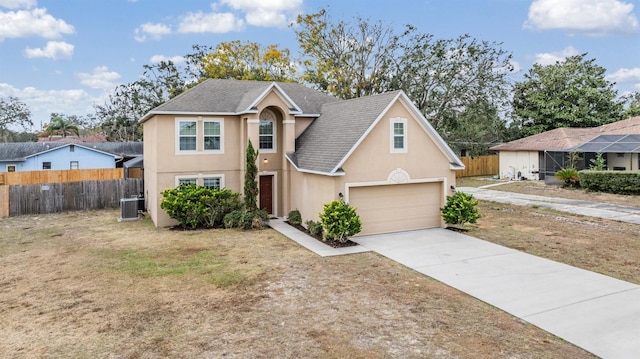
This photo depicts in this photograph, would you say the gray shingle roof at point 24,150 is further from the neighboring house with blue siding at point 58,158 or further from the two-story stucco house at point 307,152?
the two-story stucco house at point 307,152

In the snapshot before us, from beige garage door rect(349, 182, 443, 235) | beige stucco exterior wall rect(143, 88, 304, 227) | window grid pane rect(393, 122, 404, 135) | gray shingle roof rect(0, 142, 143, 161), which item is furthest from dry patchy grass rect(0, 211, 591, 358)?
gray shingle roof rect(0, 142, 143, 161)

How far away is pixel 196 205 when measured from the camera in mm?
16531

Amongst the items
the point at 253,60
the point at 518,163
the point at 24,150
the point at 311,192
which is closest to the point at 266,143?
the point at 311,192

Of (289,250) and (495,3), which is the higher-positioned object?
(495,3)

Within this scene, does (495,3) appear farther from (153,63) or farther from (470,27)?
(153,63)

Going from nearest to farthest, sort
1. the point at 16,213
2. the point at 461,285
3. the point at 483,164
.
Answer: the point at 461,285 < the point at 16,213 < the point at 483,164

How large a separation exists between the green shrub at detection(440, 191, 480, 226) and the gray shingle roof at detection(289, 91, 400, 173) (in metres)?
4.61

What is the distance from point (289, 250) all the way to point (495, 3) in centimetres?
2049

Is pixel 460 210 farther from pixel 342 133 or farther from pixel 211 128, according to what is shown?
pixel 211 128

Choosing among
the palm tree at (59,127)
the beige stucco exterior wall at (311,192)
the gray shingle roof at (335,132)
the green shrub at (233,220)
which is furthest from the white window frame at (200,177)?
the palm tree at (59,127)

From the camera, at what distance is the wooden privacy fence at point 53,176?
22.8 m

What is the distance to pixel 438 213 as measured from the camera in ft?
54.4

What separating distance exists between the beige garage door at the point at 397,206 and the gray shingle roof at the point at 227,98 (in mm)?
5466

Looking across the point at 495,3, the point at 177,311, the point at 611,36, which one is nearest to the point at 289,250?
the point at 177,311
